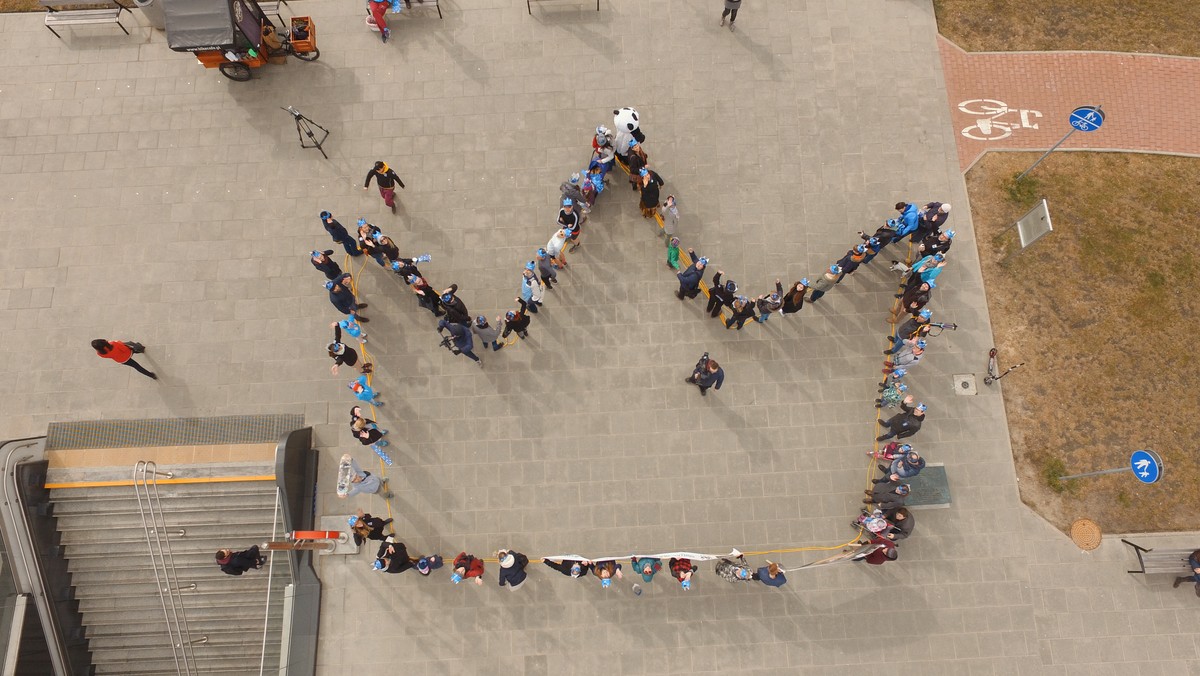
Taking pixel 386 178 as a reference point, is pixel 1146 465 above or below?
below

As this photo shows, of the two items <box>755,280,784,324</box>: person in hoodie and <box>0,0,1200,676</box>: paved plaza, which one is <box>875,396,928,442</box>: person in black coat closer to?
<box>0,0,1200,676</box>: paved plaza

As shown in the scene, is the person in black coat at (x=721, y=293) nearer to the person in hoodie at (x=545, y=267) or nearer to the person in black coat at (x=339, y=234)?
the person in hoodie at (x=545, y=267)

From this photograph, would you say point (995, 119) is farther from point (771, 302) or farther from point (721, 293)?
point (721, 293)

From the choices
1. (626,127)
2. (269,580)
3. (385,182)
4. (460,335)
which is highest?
(626,127)

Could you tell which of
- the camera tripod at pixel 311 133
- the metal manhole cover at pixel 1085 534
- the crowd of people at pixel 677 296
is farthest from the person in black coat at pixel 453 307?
the metal manhole cover at pixel 1085 534

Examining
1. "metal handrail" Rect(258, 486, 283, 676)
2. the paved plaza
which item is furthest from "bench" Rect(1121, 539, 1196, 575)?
"metal handrail" Rect(258, 486, 283, 676)

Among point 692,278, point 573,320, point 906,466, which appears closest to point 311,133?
point 573,320
